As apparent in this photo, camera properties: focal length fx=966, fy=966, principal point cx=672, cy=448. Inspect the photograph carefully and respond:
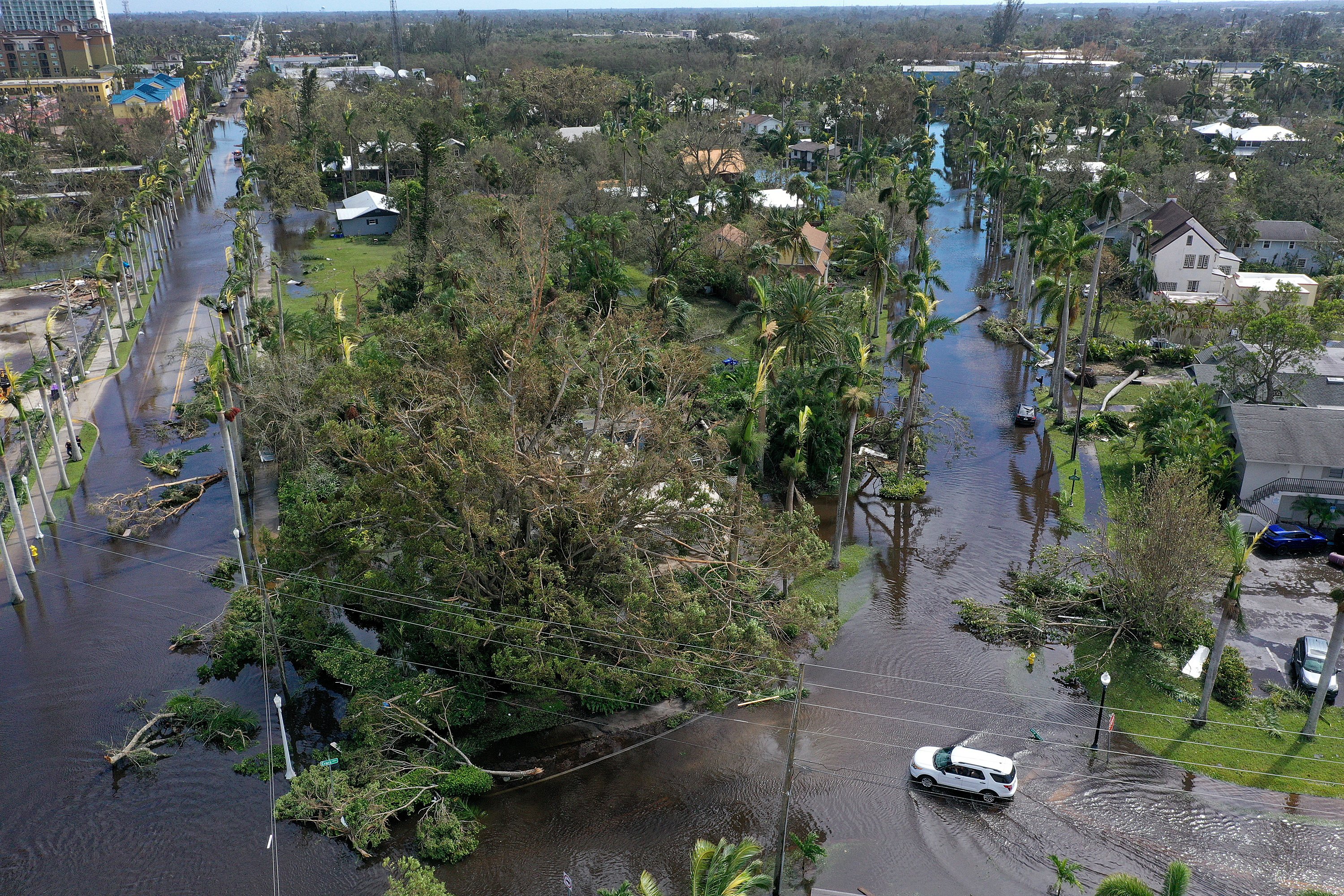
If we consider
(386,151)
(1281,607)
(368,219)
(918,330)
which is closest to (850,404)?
(918,330)

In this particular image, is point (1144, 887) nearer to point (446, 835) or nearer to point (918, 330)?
point (446, 835)

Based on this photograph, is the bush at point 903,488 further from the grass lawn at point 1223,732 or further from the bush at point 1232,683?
the bush at point 1232,683

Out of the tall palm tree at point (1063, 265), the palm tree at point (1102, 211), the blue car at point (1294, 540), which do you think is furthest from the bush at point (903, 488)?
the blue car at point (1294, 540)

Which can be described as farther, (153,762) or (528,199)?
(528,199)

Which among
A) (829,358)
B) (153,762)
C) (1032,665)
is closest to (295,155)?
(829,358)

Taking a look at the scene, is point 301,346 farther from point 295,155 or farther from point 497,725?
point 295,155

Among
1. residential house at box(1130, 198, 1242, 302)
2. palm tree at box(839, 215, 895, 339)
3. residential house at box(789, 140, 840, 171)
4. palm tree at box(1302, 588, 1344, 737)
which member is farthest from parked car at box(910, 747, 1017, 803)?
residential house at box(789, 140, 840, 171)
